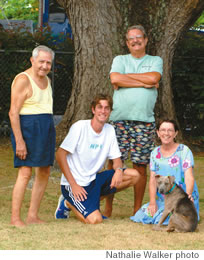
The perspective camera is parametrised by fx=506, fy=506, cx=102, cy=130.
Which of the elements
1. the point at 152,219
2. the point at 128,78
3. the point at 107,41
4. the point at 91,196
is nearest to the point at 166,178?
the point at 152,219

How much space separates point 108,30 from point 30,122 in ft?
11.1

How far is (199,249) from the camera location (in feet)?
13.6

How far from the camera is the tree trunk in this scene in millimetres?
7859

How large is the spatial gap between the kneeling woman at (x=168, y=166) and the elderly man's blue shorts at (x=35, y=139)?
113 cm

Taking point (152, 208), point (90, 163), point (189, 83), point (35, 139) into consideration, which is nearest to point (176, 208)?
point (152, 208)

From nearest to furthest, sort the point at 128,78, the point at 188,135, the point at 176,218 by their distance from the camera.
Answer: the point at 176,218 → the point at 128,78 → the point at 188,135

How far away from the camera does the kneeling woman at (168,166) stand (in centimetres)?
511

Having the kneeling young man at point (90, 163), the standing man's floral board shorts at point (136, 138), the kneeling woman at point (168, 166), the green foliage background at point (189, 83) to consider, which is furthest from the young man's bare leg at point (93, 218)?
the green foliage background at point (189, 83)

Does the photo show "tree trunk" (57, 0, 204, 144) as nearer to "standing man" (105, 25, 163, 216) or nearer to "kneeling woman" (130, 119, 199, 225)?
"standing man" (105, 25, 163, 216)

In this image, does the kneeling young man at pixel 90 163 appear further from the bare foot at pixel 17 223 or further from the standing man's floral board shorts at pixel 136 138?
the bare foot at pixel 17 223

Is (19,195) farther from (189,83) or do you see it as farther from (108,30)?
(189,83)

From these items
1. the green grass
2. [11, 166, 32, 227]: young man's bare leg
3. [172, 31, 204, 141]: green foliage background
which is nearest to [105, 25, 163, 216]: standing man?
the green grass

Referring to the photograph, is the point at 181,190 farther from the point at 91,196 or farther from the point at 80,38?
the point at 80,38

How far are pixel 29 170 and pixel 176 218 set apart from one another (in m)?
1.52
